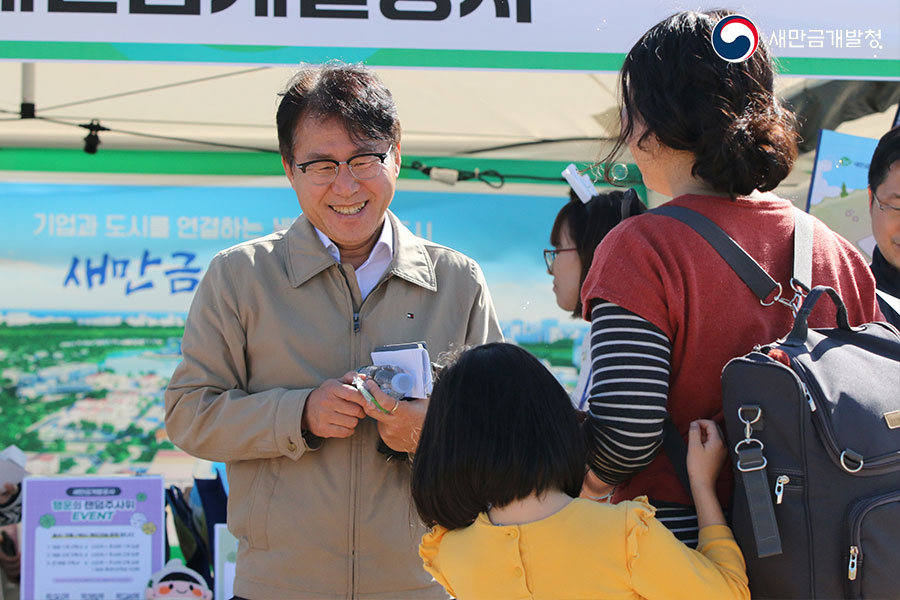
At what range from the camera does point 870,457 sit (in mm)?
1120

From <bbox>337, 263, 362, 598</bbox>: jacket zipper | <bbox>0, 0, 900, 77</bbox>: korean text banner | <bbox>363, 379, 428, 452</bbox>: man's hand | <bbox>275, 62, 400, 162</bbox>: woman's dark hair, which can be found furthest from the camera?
<bbox>0, 0, 900, 77</bbox>: korean text banner

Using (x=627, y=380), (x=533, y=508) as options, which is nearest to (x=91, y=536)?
(x=533, y=508)

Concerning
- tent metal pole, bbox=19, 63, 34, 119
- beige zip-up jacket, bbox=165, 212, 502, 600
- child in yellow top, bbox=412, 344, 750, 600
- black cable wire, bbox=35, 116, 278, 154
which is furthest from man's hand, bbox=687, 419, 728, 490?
tent metal pole, bbox=19, 63, 34, 119

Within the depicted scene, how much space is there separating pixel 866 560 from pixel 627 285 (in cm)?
48

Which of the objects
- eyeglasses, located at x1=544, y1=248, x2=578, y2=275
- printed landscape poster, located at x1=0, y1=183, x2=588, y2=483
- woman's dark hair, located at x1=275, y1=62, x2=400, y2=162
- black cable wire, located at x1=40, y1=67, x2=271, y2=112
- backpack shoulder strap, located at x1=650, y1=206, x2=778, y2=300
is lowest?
printed landscape poster, located at x1=0, y1=183, x2=588, y2=483

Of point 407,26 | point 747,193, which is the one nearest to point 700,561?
point 747,193

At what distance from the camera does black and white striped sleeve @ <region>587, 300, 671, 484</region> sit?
3.93ft

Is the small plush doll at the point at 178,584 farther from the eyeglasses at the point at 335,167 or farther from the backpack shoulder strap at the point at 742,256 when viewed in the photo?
the backpack shoulder strap at the point at 742,256

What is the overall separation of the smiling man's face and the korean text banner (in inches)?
18.3

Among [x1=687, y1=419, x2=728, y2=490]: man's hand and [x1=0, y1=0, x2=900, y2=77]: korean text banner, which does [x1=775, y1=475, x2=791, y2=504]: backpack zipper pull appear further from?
[x1=0, y1=0, x2=900, y2=77]: korean text banner

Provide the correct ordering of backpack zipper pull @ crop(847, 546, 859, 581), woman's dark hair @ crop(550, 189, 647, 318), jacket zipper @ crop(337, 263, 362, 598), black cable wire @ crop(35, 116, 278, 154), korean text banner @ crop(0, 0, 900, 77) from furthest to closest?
black cable wire @ crop(35, 116, 278, 154) → woman's dark hair @ crop(550, 189, 647, 318) → korean text banner @ crop(0, 0, 900, 77) → jacket zipper @ crop(337, 263, 362, 598) → backpack zipper pull @ crop(847, 546, 859, 581)

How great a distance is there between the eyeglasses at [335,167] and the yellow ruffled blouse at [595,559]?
866 mm

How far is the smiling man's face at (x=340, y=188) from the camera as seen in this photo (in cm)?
185

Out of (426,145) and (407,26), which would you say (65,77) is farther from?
(407,26)
